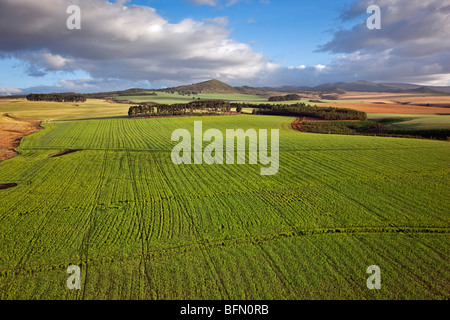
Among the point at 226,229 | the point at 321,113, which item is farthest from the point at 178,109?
the point at 226,229

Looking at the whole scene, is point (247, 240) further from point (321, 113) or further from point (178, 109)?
point (178, 109)

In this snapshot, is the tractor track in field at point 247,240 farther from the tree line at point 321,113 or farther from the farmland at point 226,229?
the tree line at point 321,113

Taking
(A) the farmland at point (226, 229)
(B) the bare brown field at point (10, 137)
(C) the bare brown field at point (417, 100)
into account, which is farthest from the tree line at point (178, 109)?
(C) the bare brown field at point (417, 100)

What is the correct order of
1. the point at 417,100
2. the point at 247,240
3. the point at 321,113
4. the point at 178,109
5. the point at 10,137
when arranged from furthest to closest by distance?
the point at 417,100, the point at 178,109, the point at 321,113, the point at 10,137, the point at 247,240

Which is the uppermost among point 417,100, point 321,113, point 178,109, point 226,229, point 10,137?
point 417,100

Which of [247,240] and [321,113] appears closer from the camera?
[247,240]

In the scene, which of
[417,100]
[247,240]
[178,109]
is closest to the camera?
[247,240]

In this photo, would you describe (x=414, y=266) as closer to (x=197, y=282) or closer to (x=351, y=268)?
(x=351, y=268)

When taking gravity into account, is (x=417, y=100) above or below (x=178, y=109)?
above
